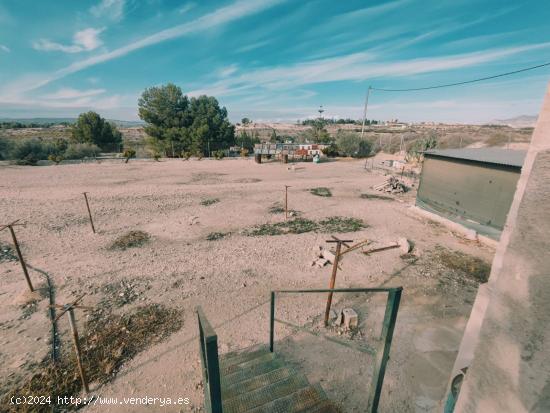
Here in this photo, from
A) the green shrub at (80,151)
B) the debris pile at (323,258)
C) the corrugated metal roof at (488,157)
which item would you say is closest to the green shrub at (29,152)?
the green shrub at (80,151)

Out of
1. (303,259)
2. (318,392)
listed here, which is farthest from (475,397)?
(303,259)

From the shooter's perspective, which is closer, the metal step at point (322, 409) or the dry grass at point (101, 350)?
the metal step at point (322, 409)

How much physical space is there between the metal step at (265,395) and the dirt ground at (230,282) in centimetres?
97

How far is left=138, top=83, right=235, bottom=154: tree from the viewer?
3444 centimetres

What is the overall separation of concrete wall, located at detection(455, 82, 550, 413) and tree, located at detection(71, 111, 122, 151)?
4327cm

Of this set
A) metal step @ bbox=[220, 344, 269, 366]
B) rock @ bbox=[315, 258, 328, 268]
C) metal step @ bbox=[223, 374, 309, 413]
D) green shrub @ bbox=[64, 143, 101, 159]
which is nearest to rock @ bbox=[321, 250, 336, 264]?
rock @ bbox=[315, 258, 328, 268]

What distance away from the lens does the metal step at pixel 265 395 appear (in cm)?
318

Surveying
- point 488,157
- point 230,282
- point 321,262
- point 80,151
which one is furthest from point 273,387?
point 80,151

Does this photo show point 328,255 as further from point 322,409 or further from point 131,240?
point 131,240

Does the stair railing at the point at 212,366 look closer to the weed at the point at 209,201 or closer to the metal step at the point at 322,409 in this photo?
the metal step at the point at 322,409

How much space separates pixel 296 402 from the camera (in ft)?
10.5

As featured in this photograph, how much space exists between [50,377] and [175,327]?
2215 mm

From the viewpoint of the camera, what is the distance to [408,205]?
603 inches

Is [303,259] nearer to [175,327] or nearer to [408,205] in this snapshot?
[175,327]
